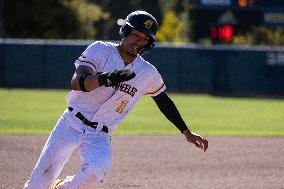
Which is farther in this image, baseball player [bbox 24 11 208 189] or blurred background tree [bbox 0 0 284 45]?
blurred background tree [bbox 0 0 284 45]

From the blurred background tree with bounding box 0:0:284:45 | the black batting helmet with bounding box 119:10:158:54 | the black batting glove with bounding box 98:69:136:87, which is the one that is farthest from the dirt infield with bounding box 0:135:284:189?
the blurred background tree with bounding box 0:0:284:45

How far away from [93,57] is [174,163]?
473cm

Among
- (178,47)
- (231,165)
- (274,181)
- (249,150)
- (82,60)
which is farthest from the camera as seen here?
(178,47)

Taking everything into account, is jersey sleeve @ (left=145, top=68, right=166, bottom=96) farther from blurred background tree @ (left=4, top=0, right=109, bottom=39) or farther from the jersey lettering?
blurred background tree @ (left=4, top=0, right=109, bottom=39)

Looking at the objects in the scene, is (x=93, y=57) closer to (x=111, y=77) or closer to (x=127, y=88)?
(x=127, y=88)

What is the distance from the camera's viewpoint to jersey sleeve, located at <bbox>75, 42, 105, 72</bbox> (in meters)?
5.82

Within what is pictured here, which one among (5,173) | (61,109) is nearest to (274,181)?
(5,173)

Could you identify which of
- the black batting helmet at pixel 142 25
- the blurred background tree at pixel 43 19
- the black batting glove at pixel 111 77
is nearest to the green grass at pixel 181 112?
the black batting helmet at pixel 142 25

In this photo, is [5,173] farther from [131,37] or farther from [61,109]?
[61,109]

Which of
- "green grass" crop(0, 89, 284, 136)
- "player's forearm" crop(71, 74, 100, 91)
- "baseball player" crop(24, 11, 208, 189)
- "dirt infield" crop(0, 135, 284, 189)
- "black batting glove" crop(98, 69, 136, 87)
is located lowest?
"green grass" crop(0, 89, 284, 136)

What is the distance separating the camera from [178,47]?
2677 cm

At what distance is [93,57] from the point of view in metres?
5.93

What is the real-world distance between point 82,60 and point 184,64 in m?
21.2

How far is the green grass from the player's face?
7.78 metres
